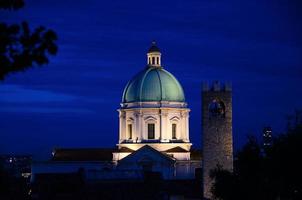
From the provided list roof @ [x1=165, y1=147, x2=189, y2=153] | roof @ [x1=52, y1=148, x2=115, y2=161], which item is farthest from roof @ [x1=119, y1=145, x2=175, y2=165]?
roof @ [x1=52, y1=148, x2=115, y2=161]

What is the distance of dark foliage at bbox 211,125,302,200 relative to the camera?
4319cm

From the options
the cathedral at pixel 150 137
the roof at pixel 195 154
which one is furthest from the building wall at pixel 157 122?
the roof at pixel 195 154

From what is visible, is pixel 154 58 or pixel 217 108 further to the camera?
pixel 154 58

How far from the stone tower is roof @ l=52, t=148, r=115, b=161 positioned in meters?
37.8

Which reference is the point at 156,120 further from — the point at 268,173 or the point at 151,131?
the point at 268,173

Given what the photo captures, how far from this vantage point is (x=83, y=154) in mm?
117625

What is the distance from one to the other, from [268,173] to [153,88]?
70002 millimetres

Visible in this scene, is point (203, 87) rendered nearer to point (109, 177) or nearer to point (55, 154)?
point (109, 177)

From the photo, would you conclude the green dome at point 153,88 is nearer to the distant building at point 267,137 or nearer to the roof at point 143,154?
the roof at point 143,154

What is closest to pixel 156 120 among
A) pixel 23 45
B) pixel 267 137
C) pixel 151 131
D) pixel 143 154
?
pixel 151 131

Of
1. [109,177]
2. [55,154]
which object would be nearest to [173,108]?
[55,154]

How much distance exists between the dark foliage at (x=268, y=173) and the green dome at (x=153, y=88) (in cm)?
6336

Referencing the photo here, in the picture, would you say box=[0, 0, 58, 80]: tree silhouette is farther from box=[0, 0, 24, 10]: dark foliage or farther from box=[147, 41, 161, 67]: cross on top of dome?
box=[147, 41, 161, 67]: cross on top of dome

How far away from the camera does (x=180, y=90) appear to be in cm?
11612
